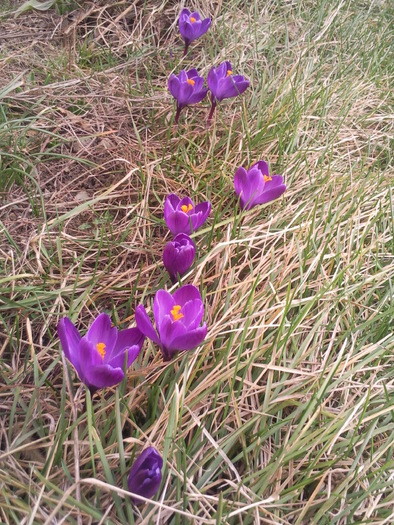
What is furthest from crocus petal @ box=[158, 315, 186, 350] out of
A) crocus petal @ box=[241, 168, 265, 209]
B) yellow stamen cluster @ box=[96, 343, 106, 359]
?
crocus petal @ box=[241, 168, 265, 209]

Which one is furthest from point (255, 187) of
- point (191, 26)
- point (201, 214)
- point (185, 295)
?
point (191, 26)

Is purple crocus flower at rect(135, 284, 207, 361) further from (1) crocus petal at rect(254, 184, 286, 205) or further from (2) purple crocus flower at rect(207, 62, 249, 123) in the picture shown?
(2) purple crocus flower at rect(207, 62, 249, 123)

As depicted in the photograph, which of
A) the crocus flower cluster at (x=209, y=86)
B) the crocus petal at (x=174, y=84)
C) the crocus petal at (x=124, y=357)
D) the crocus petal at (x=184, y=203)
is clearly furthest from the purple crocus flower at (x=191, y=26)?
the crocus petal at (x=124, y=357)

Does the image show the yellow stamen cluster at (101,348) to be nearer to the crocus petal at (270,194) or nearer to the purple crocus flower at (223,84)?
the crocus petal at (270,194)

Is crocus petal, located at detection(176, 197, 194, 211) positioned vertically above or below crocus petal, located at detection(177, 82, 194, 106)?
below

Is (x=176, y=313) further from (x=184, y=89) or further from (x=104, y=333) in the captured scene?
(x=184, y=89)

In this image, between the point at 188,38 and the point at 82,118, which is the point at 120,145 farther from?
the point at 188,38

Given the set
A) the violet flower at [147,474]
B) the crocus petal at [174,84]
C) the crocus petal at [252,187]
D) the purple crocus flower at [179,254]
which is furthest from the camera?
the crocus petal at [174,84]
